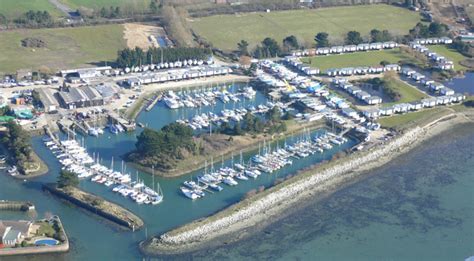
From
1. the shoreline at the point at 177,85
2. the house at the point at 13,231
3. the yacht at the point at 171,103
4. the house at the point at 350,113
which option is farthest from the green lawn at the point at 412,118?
the house at the point at 13,231

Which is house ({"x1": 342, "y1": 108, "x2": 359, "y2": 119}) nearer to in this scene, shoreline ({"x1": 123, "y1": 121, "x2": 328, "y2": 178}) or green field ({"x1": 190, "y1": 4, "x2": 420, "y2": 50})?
shoreline ({"x1": 123, "y1": 121, "x2": 328, "y2": 178})

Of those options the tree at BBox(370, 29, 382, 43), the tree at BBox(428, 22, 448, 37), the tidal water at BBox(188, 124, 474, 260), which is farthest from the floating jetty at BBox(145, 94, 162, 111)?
the tree at BBox(428, 22, 448, 37)

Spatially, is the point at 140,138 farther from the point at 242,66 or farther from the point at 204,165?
the point at 242,66

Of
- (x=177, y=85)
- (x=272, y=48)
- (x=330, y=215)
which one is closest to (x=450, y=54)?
(x=272, y=48)

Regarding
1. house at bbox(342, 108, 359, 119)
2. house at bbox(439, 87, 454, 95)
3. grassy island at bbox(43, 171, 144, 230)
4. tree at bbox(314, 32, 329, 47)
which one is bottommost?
grassy island at bbox(43, 171, 144, 230)

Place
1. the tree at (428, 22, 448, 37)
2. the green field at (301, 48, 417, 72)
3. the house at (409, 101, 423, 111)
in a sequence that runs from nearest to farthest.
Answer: the house at (409, 101, 423, 111) < the green field at (301, 48, 417, 72) < the tree at (428, 22, 448, 37)

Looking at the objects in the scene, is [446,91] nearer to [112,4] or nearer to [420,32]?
[420,32]
